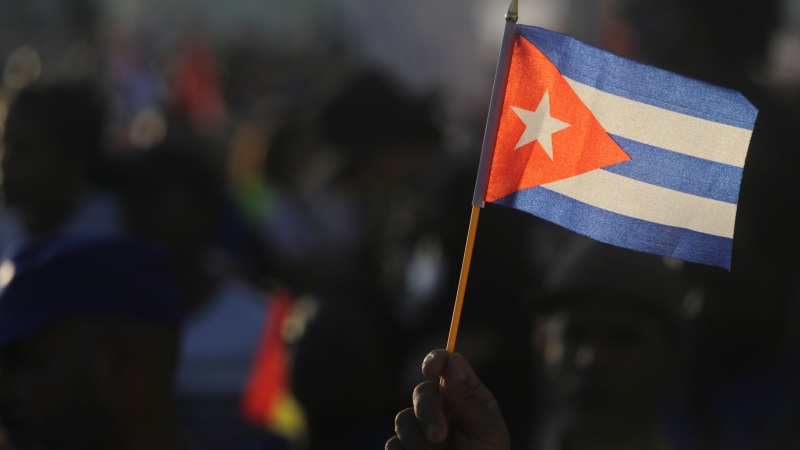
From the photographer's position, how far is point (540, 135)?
256 cm

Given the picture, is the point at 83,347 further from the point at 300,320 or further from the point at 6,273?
the point at 300,320

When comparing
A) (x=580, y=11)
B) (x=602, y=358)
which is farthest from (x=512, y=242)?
(x=580, y=11)

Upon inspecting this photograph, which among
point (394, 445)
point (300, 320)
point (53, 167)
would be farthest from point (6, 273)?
point (53, 167)

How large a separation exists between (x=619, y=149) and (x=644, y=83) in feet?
0.46

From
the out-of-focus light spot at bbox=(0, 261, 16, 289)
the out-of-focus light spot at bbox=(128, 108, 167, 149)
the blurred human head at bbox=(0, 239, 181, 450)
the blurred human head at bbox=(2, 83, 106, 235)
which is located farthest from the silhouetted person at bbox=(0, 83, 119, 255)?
the blurred human head at bbox=(0, 239, 181, 450)

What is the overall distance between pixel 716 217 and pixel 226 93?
1695 cm

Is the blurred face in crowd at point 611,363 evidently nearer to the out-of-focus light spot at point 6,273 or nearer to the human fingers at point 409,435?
the human fingers at point 409,435

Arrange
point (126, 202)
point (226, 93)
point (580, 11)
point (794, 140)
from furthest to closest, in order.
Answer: point (226, 93), point (580, 11), point (126, 202), point (794, 140)

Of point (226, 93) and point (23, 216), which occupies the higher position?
point (23, 216)

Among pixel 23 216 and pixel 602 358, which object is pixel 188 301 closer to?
pixel 23 216

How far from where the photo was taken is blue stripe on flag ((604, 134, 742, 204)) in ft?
8.09

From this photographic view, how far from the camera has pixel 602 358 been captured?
3623mm

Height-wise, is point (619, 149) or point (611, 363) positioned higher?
point (619, 149)

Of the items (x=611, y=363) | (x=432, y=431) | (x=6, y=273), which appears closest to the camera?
(x=432, y=431)
